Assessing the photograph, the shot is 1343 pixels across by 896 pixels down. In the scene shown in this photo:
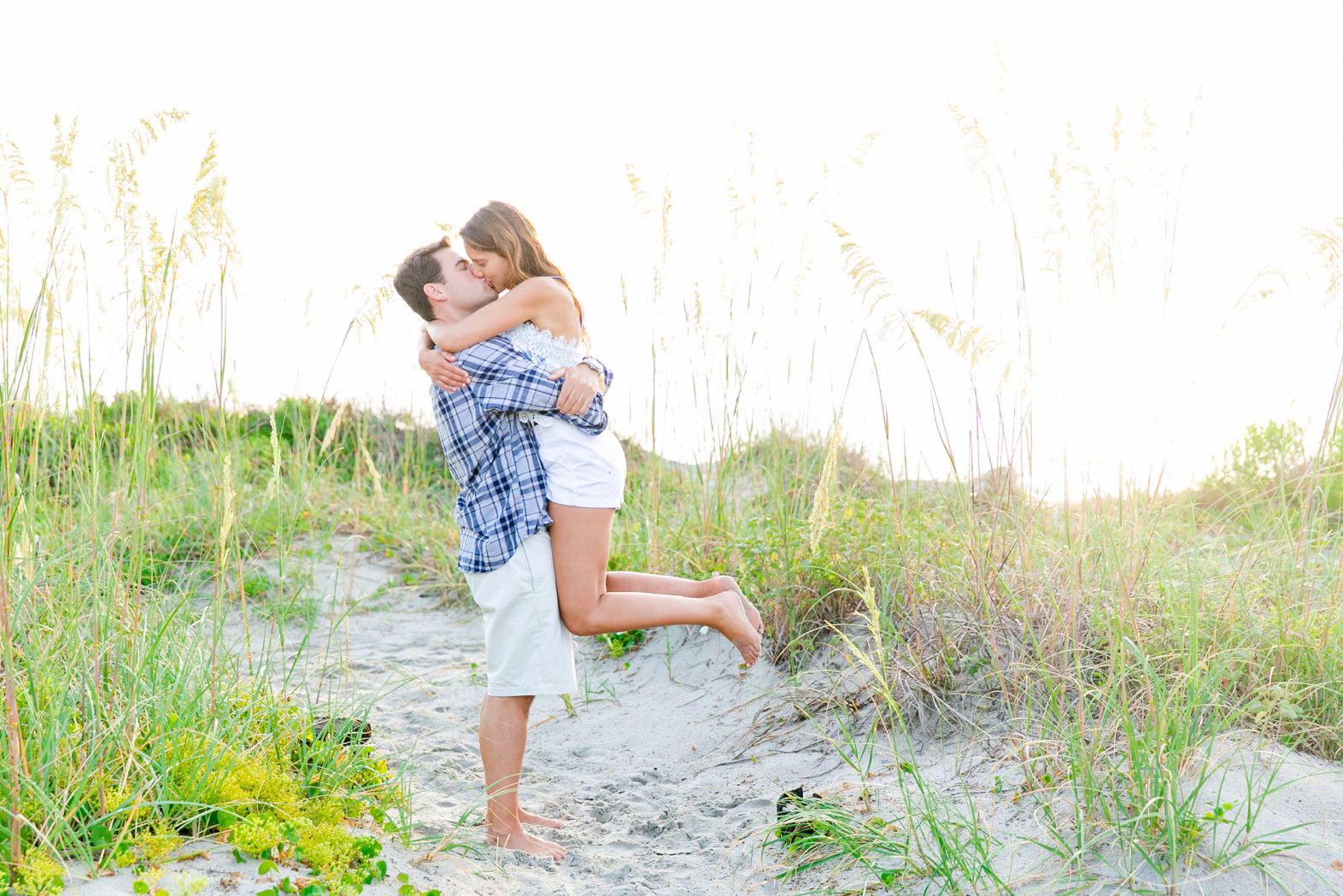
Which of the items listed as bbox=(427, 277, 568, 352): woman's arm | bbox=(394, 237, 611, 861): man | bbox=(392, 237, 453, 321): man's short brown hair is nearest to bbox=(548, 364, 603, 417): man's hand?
bbox=(394, 237, 611, 861): man

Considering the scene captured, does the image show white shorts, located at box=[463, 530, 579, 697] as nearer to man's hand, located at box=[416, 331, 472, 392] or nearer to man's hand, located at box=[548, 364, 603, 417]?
man's hand, located at box=[548, 364, 603, 417]

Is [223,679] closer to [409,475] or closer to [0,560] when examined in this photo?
[0,560]

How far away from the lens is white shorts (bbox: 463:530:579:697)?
2.78 metres

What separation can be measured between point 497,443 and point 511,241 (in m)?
0.65

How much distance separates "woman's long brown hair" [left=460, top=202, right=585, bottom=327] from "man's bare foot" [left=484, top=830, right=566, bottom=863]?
62.6 inches

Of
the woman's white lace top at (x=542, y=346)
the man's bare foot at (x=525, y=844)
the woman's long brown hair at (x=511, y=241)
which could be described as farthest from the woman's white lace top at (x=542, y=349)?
the man's bare foot at (x=525, y=844)

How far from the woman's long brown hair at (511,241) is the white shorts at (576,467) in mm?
380

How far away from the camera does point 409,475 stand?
7.95 meters

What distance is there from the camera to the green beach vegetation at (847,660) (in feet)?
7.04

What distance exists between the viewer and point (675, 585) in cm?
333

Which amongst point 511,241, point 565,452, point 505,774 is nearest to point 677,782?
point 505,774

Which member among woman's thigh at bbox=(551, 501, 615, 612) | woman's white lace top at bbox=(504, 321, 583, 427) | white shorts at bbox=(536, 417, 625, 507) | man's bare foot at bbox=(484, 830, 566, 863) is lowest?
man's bare foot at bbox=(484, 830, 566, 863)

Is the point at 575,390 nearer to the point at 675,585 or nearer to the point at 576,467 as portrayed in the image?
the point at 576,467

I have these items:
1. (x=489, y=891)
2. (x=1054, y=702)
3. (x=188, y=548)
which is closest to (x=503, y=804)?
(x=489, y=891)
